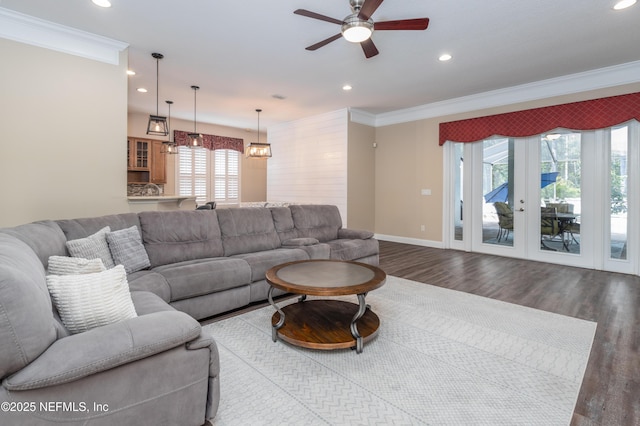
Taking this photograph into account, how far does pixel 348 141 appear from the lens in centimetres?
684

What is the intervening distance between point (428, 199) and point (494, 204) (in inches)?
49.4

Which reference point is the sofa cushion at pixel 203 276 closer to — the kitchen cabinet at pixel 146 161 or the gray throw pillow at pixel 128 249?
the gray throw pillow at pixel 128 249

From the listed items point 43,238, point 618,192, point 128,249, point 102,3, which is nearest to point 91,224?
point 128,249

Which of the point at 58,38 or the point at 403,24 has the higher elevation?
the point at 58,38

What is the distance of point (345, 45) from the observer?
3.92 meters

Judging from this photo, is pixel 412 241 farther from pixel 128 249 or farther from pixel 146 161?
pixel 146 161

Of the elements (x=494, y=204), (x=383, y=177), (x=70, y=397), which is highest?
(x=383, y=177)

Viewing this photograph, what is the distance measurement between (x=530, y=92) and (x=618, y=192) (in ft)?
6.65

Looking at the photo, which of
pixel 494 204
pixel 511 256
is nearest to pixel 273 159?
pixel 494 204

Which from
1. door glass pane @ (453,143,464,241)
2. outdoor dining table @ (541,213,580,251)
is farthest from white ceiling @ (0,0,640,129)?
outdoor dining table @ (541,213,580,251)

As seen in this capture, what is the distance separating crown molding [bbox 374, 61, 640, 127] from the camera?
454cm

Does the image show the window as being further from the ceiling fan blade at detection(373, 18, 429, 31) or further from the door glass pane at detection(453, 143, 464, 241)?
the ceiling fan blade at detection(373, 18, 429, 31)

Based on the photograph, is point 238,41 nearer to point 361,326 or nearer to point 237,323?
point 237,323

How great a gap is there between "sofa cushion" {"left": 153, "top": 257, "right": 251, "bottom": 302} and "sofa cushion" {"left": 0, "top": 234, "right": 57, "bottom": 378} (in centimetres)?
143
